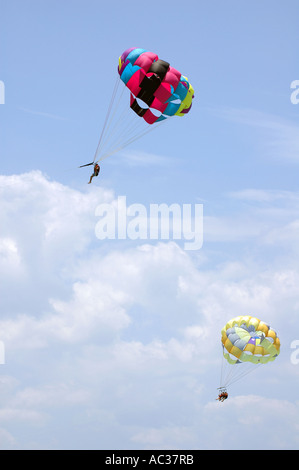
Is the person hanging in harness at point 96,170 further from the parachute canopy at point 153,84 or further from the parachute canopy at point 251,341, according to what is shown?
the parachute canopy at point 251,341

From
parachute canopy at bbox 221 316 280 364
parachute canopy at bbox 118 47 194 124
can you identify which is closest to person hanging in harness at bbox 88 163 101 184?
parachute canopy at bbox 118 47 194 124

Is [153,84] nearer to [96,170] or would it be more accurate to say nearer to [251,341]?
[96,170]

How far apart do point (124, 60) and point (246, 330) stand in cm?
2677

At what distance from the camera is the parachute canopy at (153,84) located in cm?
5906

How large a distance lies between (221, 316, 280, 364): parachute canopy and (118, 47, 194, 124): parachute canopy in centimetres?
2161

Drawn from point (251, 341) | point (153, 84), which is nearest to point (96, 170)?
point (153, 84)

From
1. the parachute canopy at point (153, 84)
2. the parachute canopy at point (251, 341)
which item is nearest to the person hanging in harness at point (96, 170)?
the parachute canopy at point (153, 84)

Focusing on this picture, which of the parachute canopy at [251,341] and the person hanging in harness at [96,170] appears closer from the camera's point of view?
the person hanging in harness at [96,170]

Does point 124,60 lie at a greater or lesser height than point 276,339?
greater

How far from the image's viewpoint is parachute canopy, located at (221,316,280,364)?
235ft

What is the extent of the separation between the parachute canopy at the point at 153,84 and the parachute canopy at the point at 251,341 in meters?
21.6
